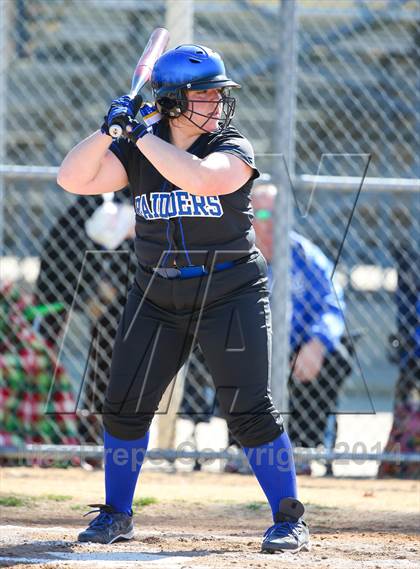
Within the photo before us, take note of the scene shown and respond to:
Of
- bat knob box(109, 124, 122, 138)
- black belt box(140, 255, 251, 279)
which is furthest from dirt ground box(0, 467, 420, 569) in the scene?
bat knob box(109, 124, 122, 138)

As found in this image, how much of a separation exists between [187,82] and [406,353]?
11.5 ft

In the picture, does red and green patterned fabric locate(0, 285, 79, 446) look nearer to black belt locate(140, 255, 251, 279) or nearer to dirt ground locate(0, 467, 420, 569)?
dirt ground locate(0, 467, 420, 569)

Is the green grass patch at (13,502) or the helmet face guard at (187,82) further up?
the helmet face guard at (187,82)

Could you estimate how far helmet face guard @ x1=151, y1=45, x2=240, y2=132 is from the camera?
3.95m

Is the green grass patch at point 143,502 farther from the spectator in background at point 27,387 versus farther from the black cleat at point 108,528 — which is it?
the spectator in background at point 27,387

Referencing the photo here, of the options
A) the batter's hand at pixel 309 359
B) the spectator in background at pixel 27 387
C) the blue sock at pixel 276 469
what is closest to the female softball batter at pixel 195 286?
the blue sock at pixel 276 469

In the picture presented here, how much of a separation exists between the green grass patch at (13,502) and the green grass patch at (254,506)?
3.57ft

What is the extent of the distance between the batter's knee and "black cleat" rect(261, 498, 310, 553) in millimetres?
607

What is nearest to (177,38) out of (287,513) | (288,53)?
(288,53)

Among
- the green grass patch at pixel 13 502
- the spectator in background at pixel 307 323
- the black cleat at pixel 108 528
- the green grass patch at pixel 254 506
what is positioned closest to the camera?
the black cleat at pixel 108 528

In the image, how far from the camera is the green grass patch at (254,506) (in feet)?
17.5

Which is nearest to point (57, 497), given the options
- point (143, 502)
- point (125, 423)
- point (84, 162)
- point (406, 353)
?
point (143, 502)

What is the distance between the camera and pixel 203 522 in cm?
495

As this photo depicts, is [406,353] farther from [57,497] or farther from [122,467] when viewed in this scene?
[122,467]
